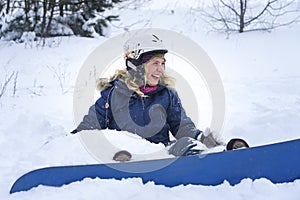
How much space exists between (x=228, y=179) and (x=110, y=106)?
40.0 inches

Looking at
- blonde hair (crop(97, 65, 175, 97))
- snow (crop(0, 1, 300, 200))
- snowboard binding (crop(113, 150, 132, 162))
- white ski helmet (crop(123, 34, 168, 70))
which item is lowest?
snow (crop(0, 1, 300, 200))

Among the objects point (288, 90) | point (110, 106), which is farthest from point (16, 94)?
point (288, 90)

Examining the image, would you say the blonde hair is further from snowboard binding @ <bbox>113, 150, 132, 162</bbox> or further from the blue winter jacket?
snowboard binding @ <bbox>113, 150, 132, 162</bbox>

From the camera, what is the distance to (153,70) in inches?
93.0

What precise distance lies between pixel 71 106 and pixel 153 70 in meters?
1.25

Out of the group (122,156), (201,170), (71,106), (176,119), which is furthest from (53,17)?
(201,170)

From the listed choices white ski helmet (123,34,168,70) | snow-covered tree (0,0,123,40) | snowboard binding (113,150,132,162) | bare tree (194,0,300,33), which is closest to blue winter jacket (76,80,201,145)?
white ski helmet (123,34,168,70)

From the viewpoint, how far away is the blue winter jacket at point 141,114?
2346 millimetres

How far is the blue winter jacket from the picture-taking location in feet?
7.70

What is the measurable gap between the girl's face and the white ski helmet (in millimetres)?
53

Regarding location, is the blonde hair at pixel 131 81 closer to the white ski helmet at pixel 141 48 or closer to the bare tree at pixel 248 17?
the white ski helmet at pixel 141 48

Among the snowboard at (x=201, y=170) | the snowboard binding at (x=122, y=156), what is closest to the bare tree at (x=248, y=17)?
the snowboard binding at (x=122, y=156)

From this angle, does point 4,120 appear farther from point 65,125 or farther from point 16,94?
point 16,94

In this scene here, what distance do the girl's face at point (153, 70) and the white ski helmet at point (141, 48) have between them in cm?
5
